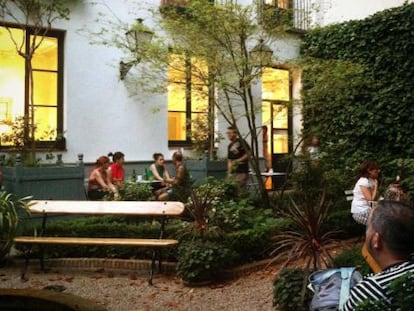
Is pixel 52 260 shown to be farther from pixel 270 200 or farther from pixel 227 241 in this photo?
pixel 270 200

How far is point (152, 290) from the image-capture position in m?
5.92

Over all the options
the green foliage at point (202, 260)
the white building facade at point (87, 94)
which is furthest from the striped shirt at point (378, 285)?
the white building facade at point (87, 94)

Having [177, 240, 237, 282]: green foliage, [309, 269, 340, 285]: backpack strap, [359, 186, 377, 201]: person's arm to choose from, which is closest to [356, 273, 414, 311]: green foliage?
[309, 269, 340, 285]: backpack strap

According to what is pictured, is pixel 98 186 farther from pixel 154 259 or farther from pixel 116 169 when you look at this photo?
pixel 154 259

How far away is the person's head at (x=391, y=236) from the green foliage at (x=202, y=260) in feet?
12.9

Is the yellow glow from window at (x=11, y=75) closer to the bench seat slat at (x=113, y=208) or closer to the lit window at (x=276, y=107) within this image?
the bench seat slat at (x=113, y=208)

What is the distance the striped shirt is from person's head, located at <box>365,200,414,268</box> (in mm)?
45

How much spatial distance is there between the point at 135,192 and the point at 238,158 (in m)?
2.37

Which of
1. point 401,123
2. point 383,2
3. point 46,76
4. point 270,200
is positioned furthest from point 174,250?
point 383,2

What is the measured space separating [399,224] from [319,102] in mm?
9429

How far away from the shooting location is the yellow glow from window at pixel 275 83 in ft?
36.7

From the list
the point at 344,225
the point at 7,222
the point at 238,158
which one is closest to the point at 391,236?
the point at 7,222

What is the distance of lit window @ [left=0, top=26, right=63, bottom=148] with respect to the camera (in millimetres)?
10211

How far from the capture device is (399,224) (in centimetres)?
224
